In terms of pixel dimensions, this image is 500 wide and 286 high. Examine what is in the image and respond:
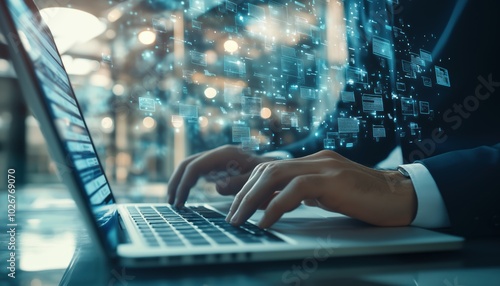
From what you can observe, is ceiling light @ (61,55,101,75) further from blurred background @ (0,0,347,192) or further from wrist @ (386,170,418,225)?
wrist @ (386,170,418,225)

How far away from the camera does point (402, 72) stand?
75 centimetres

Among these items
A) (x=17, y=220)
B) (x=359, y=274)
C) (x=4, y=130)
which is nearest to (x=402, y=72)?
(x=359, y=274)

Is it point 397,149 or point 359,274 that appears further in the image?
point 397,149

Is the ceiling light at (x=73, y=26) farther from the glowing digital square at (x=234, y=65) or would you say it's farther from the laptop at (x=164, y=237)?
the laptop at (x=164, y=237)

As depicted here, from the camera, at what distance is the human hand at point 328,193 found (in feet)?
1.40

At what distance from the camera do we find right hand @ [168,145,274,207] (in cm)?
82

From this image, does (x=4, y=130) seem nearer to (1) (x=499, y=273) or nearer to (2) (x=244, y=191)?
(2) (x=244, y=191)

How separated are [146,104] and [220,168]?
0.76ft

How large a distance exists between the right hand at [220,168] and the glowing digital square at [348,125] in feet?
0.65

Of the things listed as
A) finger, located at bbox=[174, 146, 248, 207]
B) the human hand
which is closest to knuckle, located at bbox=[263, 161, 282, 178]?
the human hand

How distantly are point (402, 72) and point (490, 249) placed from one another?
0.45 m

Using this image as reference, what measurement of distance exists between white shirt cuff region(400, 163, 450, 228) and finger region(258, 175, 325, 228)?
153 mm

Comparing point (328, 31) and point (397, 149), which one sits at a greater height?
point (328, 31)

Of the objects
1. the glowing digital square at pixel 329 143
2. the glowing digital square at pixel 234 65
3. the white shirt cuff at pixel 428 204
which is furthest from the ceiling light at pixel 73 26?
the white shirt cuff at pixel 428 204
